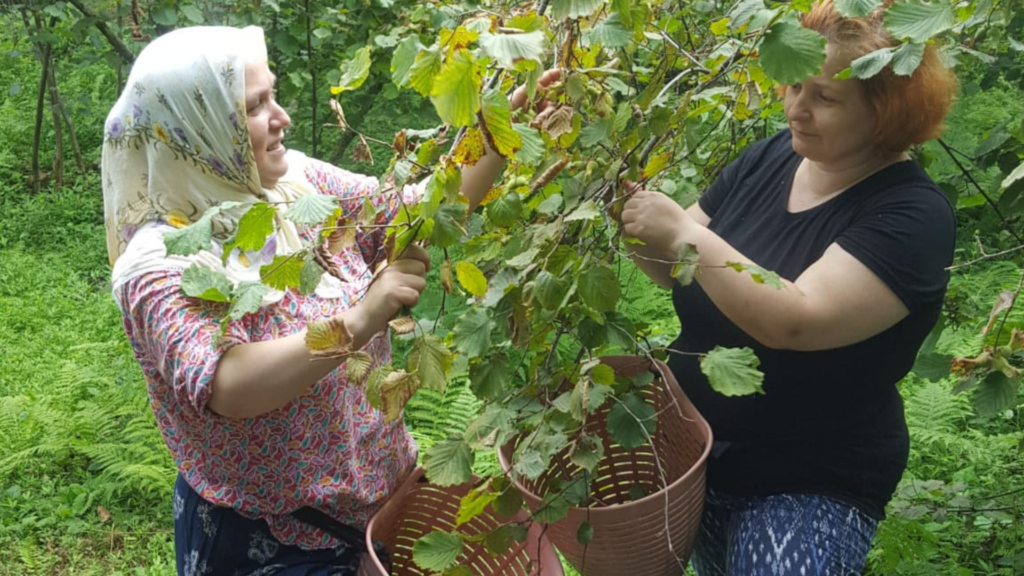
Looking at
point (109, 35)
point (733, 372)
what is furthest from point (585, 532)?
point (109, 35)

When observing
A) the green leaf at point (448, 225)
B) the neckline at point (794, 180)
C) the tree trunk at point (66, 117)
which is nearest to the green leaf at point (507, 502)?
the green leaf at point (448, 225)

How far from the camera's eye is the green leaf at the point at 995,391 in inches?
57.0

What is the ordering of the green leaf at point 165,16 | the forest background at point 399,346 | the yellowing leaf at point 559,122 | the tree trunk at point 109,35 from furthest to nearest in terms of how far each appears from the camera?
the tree trunk at point 109,35
the green leaf at point 165,16
the forest background at point 399,346
the yellowing leaf at point 559,122

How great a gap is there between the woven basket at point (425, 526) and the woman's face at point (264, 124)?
0.61 meters

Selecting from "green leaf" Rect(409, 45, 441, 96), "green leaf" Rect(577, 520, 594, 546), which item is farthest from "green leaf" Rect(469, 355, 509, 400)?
"green leaf" Rect(409, 45, 441, 96)

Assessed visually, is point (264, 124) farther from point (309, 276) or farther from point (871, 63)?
point (871, 63)

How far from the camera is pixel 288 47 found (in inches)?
149

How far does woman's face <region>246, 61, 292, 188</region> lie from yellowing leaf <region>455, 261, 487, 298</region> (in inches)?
20.6

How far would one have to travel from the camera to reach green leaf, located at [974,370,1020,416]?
1.45 meters

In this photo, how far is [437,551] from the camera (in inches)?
50.7

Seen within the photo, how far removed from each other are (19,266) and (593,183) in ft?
16.7

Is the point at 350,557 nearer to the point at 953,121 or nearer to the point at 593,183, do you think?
the point at 593,183

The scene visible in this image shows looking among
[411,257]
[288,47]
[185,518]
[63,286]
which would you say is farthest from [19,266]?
[411,257]

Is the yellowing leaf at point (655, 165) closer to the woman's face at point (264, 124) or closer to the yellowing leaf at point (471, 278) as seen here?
the yellowing leaf at point (471, 278)
